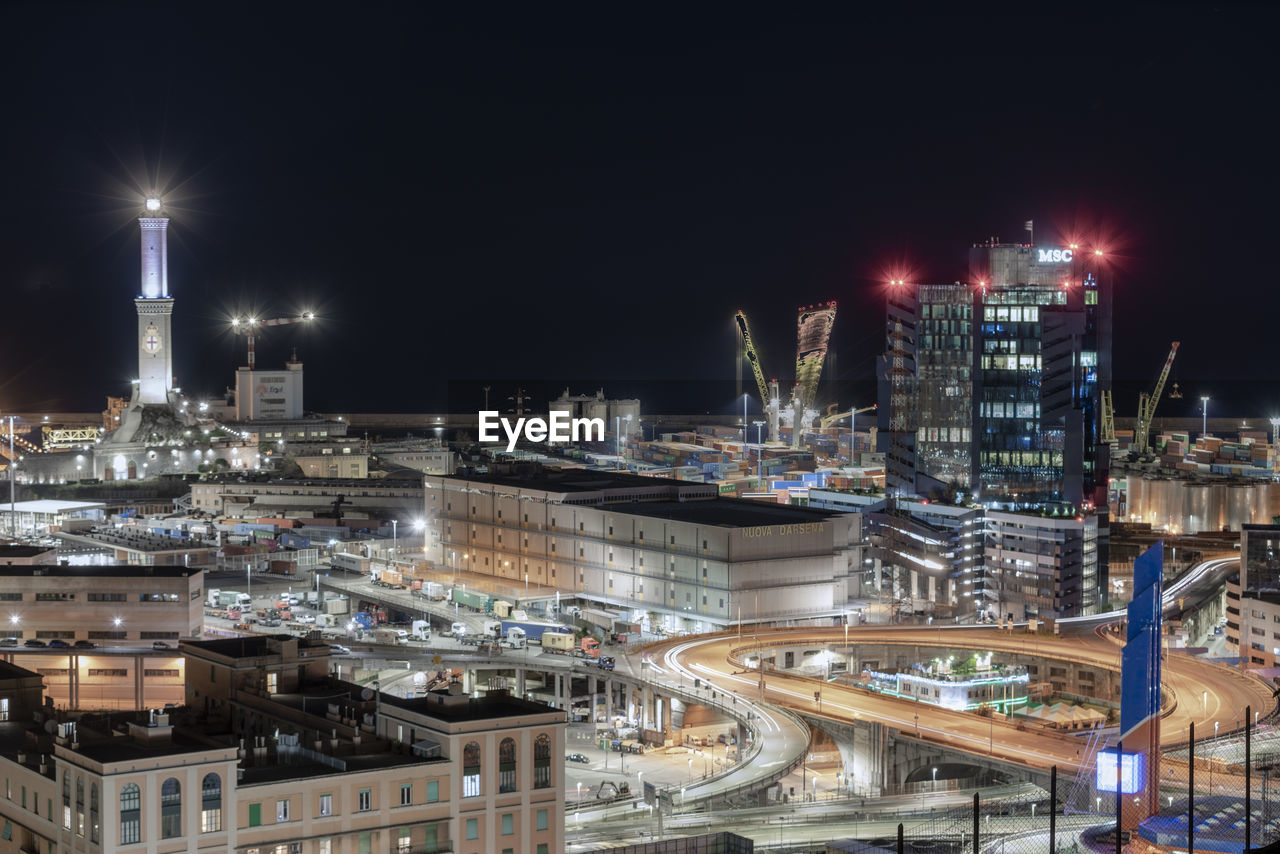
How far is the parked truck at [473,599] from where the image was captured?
3762 cm

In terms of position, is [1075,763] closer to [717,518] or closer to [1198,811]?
[1198,811]

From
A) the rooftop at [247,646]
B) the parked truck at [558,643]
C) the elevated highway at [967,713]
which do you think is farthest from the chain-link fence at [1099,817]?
the parked truck at [558,643]

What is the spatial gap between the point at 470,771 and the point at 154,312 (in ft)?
146

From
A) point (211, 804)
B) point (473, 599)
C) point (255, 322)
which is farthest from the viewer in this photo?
point (255, 322)

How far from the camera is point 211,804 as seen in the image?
1534cm

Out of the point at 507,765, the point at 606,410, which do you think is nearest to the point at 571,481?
the point at 507,765

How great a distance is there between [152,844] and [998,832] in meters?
9.54

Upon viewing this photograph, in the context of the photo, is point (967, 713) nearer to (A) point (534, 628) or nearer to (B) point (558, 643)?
(B) point (558, 643)

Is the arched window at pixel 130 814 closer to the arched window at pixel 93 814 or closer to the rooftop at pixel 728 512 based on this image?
the arched window at pixel 93 814

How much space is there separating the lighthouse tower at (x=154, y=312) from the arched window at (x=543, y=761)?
43725 mm

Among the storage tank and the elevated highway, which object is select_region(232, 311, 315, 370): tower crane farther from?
the elevated highway

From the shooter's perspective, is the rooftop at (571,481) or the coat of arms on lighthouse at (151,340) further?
the coat of arms on lighthouse at (151,340)

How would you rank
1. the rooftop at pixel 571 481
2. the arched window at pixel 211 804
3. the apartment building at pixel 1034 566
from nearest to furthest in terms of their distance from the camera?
the arched window at pixel 211 804, the apartment building at pixel 1034 566, the rooftop at pixel 571 481

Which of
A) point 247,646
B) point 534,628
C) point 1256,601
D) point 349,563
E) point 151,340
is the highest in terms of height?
point 151,340
